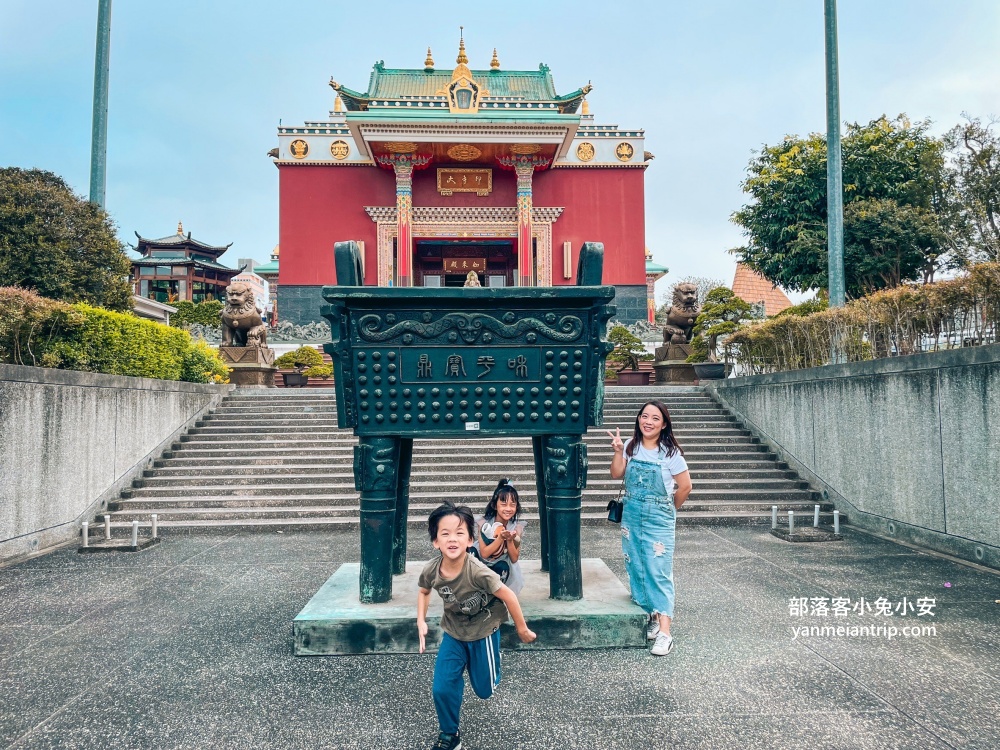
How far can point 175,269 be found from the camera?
45.2 m

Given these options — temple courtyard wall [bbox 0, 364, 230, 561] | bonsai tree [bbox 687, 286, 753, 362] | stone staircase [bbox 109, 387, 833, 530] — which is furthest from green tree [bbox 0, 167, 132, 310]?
bonsai tree [bbox 687, 286, 753, 362]

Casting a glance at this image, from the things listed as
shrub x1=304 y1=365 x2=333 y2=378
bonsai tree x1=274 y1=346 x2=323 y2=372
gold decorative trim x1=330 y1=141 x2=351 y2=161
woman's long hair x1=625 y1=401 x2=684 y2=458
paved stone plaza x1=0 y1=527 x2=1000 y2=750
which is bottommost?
paved stone plaza x1=0 y1=527 x2=1000 y2=750

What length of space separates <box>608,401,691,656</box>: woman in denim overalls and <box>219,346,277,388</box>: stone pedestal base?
11226 millimetres

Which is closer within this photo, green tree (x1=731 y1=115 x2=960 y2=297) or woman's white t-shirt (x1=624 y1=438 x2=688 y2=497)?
woman's white t-shirt (x1=624 y1=438 x2=688 y2=497)

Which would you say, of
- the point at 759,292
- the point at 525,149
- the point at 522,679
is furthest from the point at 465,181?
the point at 522,679

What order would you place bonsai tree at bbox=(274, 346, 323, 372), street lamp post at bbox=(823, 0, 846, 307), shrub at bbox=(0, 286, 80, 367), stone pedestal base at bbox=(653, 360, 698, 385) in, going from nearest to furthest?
1. shrub at bbox=(0, 286, 80, 367)
2. street lamp post at bbox=(823, 0, 846, 307)
3. stone pedestal base at bbox=(653, 360, 698, 385)
4. bonsai tree at bbox=(274, 346, 323, 372)

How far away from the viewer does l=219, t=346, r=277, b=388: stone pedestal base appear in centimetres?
1330

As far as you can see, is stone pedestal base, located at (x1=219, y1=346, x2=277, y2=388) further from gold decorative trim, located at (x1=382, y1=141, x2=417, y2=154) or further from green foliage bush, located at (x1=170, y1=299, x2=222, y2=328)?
green foliage bush, located at (x1=170, y1=299, x2=222, y2=328)

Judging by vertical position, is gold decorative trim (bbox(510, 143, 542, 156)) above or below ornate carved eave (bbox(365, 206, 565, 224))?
above

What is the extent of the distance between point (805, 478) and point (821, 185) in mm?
10176

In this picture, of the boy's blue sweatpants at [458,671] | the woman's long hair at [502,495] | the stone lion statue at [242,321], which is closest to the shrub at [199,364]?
the stone lion statue at [242,321]

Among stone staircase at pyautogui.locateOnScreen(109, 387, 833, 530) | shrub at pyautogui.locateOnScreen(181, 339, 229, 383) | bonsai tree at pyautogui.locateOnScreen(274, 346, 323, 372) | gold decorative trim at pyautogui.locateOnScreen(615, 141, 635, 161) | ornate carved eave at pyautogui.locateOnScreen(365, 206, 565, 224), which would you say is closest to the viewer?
stone staircase at pyautogui.locateOnScreen(109, 387, 833, 530)

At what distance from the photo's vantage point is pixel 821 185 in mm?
15578

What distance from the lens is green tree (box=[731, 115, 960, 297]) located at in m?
14.4
